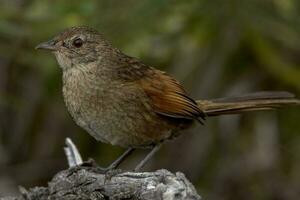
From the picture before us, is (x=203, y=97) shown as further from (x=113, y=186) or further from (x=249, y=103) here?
(x=113, y=186)

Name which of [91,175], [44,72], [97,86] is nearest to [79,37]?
[97,86]

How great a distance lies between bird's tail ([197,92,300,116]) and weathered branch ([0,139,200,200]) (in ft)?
4.64

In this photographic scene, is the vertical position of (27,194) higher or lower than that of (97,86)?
lower

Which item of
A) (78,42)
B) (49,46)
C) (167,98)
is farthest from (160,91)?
(49,46)

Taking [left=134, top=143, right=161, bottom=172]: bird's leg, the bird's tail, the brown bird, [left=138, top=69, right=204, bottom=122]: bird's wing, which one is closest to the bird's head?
the brown bird

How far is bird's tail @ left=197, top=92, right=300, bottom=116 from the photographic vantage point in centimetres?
697

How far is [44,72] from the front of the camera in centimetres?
902

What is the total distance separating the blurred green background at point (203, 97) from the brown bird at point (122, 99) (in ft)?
5.39

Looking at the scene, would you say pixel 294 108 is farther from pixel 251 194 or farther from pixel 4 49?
pixel 4 49

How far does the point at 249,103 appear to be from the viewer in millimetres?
6980

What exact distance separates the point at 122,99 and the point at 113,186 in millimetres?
1012

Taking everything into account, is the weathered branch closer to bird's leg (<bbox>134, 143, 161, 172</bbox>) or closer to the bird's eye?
bird's leg (<bbox>134, 143, 161, 172</bbox>)

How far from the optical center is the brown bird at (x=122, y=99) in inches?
247

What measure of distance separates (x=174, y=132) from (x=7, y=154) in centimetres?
310
